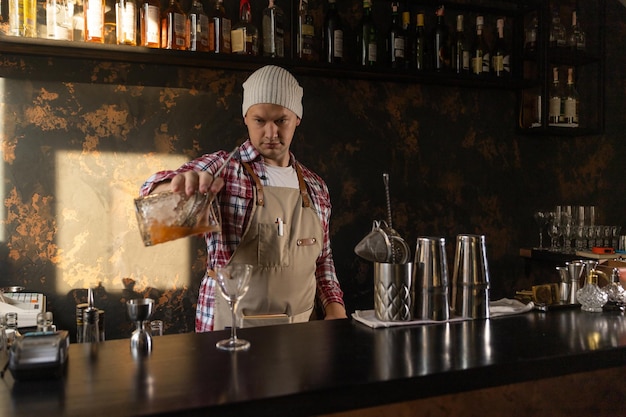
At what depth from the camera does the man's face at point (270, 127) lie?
2.17 metres

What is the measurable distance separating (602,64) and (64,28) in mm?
3172

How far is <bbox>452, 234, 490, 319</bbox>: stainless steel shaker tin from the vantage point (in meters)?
1.65

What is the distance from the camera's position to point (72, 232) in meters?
2.70

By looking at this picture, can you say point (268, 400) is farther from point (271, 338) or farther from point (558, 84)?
point (558, 84)

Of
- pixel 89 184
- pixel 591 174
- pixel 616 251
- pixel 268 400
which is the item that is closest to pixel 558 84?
pixel 591 174

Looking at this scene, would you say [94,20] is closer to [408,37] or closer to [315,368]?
[408,37]

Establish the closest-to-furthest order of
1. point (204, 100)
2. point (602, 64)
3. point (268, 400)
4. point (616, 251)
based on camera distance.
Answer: point (268, 400) < point (204, 100) < point (616, 251) < point (602, 64)

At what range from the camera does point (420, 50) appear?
3.27 metres

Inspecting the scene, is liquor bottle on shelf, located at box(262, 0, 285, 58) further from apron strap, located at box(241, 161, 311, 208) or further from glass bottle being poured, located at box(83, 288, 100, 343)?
glass bottle being poured, located at box(83, 288, 100, 343)

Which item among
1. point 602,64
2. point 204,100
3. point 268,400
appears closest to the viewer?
point 268,400

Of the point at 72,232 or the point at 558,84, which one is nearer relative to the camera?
the point at 72,232

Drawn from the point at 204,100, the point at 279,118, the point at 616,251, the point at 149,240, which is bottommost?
the point at 616,251

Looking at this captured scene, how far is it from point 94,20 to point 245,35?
2.22 feet

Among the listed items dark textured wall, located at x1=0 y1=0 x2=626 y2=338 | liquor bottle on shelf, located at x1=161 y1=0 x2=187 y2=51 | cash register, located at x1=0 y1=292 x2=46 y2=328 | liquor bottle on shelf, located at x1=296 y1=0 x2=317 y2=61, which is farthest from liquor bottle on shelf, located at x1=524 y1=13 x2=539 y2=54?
cash register, located at x1=0 y1=292 x2=46 y2=328
